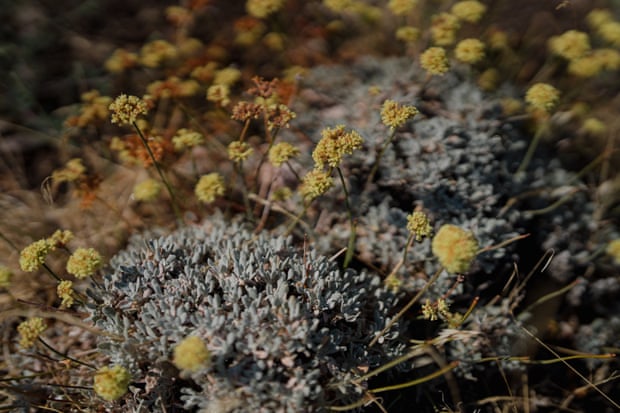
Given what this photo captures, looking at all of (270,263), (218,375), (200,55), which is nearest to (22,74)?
(200,55)

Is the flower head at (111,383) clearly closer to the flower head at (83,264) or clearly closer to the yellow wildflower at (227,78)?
the flower head at (83,264)

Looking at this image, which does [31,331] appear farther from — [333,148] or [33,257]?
[333,148]

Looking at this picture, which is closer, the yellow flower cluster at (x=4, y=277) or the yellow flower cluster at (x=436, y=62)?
the yellow flower cluster at (x=4, y=277)

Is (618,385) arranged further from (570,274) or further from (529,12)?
(529,12)

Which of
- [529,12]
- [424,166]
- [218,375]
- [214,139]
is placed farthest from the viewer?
[529,12]

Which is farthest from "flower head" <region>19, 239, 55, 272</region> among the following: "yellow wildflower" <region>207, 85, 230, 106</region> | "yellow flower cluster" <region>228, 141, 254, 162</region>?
"yellow wildflower" <region>207, 85, 230, 106</region>

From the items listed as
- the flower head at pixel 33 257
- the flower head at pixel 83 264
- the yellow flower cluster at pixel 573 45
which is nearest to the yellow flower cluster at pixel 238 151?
the flower head at pixel 83 264

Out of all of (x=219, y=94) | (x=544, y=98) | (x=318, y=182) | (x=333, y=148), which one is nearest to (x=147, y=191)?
(x=219, y=94)
